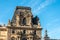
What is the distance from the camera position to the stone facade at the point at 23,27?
2469 inches

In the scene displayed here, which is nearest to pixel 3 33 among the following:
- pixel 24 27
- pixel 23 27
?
pixel 23 27

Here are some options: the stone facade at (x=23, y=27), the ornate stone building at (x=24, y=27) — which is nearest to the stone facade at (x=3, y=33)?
the stone facade at (x=23, y=27)

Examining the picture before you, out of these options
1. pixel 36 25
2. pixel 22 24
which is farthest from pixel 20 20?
pixel 36 25

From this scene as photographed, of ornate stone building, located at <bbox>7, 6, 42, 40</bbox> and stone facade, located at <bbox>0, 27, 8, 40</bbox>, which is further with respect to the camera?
stone facade, located at <bbox>0, 27, 8, 40</bbox>

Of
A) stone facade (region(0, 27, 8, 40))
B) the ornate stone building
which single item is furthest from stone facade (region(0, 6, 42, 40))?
stone facade (region(0, 27, 8, 40))

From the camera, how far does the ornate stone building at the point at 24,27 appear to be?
206 feet

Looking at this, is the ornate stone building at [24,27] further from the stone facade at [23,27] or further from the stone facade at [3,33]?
the stone facade at [3,33]

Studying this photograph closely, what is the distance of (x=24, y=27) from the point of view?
64.0 meters

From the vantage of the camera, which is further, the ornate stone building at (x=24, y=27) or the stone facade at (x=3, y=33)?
the stone facade at (x=3, y=33)

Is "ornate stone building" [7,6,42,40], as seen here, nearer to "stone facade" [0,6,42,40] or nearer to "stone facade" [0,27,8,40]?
"stone facade" [0,6,42,40]

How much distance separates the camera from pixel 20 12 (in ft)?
221

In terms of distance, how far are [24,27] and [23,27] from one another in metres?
0.36

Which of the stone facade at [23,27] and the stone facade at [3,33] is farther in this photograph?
the stone facade at [3,33]

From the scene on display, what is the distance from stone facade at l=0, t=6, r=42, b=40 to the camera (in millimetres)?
62713
